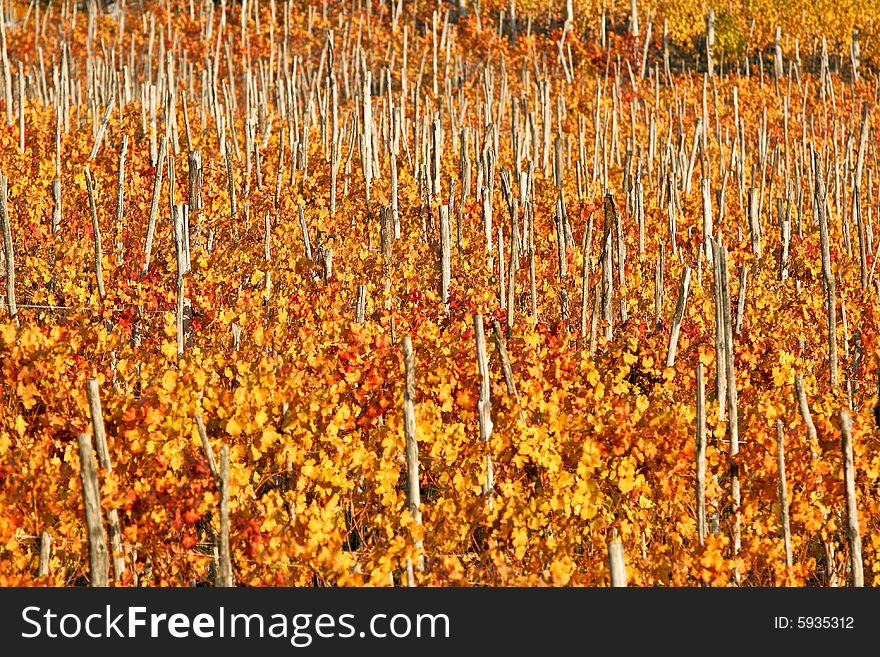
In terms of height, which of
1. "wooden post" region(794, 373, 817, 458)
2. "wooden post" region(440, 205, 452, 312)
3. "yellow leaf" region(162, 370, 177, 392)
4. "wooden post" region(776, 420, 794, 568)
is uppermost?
"wooden post" region(440, 205, 452, 312)

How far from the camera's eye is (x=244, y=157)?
47.5 feet

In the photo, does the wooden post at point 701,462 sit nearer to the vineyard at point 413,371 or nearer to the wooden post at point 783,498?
the vineyard at point 413,371

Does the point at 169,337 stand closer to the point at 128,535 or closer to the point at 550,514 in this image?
the point at 128,535

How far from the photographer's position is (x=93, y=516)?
4.44 meters

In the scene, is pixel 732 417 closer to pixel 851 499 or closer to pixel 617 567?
pixel 851 499

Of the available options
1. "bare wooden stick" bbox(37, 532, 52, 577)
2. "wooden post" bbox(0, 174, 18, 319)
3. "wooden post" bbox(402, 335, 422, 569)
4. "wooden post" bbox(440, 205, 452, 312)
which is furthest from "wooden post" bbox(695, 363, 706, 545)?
"wooden post" bbox(0, 174, 18, 319)

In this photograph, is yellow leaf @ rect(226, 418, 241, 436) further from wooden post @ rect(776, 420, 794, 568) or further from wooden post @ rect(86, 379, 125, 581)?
wooden post @ rect(776, 420, 794, 568)

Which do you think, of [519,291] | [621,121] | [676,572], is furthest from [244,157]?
[676,572]

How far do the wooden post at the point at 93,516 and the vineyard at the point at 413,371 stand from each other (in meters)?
0.01

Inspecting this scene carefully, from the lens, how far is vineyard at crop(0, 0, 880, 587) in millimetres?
5180

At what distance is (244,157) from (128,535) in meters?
10.1

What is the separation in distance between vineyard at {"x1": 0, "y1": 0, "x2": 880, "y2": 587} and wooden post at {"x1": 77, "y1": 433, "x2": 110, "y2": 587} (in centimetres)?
1

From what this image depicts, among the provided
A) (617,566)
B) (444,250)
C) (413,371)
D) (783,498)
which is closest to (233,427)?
(413,371)

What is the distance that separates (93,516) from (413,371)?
1813 mm
